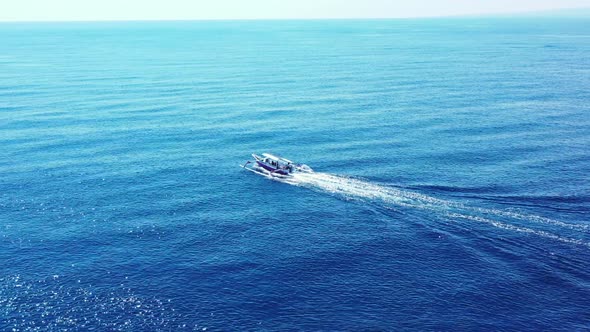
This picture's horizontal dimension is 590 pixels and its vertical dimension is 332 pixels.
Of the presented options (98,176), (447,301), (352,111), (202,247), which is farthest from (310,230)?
(352,111)

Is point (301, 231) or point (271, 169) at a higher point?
point (271, 169)

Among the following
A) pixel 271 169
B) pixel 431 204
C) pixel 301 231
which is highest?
pixel 271 169

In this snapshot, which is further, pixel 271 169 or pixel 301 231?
pixel 271 169

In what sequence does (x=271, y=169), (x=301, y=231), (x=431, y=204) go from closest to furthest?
(x=301, y=231) → (x=431, y=204) → (x=271, y=169)

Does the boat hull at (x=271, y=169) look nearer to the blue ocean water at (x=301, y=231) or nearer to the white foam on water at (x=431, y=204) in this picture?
the white foam on water at (x=431, y=204)

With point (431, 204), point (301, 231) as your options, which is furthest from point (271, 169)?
point (431, 204)

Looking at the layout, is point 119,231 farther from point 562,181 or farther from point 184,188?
point 562,181

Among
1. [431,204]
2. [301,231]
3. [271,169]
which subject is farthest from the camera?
[271,169]

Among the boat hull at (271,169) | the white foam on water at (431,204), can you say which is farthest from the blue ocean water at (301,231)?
the boat hull at (271,169)

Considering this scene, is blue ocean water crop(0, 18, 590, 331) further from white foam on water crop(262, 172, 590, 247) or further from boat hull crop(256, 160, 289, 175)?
boat hull crop(256, 160, 289, 175)

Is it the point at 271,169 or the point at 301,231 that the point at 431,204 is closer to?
the point at 301,231

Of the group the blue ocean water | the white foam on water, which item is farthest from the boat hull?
the blue ocean water
